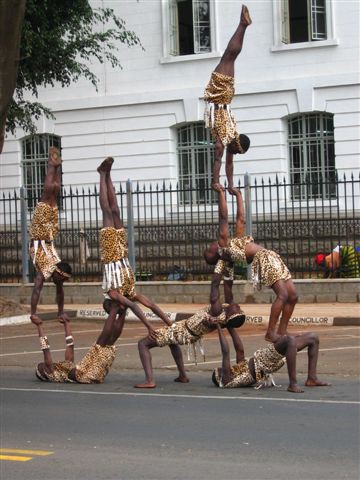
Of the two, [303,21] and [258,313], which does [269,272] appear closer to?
[258,313]

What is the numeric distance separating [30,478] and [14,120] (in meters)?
14.7

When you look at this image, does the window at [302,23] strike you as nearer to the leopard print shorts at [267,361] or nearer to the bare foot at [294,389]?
the leopard print shorts at [267,361]

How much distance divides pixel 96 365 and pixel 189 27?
1707 centimetres

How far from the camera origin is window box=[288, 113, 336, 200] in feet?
85.2

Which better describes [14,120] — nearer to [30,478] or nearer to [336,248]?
[336,248]

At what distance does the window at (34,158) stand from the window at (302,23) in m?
7.01

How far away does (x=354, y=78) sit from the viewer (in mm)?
25391

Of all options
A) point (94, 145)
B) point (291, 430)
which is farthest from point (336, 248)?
point (291, 430)

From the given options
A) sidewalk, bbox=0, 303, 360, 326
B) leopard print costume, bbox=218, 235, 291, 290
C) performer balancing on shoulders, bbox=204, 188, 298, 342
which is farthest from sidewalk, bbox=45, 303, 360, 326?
leopard print costume, bbox=218, 235, 291, 290

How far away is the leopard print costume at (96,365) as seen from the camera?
1222 cm

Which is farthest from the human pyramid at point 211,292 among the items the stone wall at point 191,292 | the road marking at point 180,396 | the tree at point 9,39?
the stone wall at point 191,292

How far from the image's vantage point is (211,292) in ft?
37.7

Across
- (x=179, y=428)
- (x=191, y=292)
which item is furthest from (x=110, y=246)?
(x=191, y=292)

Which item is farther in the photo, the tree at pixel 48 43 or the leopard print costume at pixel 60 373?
the tree at pixel 48 43
